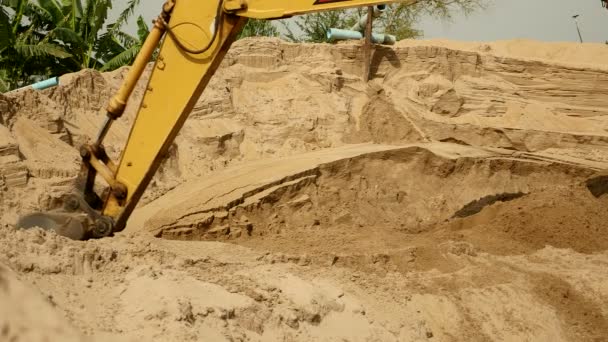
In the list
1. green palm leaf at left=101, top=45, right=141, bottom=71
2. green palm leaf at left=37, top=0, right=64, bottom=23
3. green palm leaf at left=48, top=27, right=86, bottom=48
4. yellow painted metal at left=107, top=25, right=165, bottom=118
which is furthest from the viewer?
green palm leaf at left=37, top=0, right=64, bottom=23

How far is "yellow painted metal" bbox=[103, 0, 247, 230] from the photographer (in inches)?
186

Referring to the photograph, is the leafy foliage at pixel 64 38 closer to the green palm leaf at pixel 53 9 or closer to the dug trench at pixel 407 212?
the green palm leaf at pixel 53 9

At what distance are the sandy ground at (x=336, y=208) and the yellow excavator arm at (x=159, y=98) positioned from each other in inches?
14.7

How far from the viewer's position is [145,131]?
4934mm

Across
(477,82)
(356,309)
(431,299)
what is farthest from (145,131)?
(477,82)

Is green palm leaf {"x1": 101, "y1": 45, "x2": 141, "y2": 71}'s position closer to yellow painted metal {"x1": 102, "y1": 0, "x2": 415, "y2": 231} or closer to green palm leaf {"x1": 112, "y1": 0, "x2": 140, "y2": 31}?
green palm leaf {"x1": 112, "y1": 0, "x2": 140, "y2": 31}

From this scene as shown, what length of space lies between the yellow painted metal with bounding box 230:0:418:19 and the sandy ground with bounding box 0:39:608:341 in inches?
65.4

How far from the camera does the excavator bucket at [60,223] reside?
4.80 metres

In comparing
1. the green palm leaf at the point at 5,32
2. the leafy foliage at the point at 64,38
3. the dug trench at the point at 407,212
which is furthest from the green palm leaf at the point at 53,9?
the dug trench at the point at 407,212

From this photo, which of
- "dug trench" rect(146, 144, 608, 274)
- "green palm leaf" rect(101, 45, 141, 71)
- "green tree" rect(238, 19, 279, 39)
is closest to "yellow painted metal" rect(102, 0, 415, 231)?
"dug trench" rect(146, 144, 608, 274)

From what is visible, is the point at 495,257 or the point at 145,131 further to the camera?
the point at 495,257

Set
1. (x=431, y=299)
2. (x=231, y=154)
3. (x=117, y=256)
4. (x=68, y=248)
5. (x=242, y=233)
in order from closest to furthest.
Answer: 1. (x=68, y=248)
2. (x=117, y=256)
3. (x=431, y=299)
4. (x=242, y=233)
5. (x=231, y=154)

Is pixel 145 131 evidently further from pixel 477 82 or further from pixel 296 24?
pixel 296 24

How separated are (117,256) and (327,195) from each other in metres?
3.84
